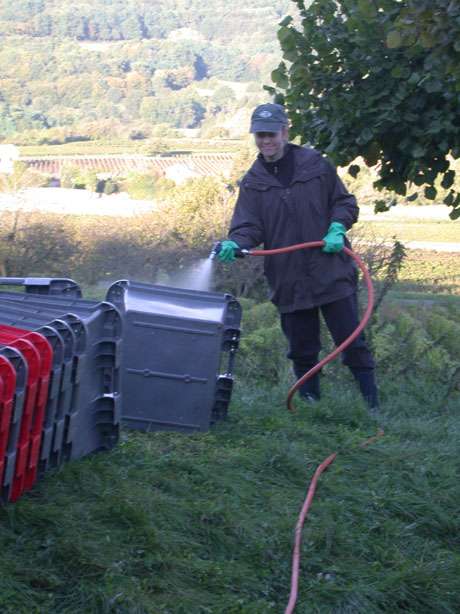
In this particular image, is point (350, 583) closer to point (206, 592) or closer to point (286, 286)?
point (206, 592)

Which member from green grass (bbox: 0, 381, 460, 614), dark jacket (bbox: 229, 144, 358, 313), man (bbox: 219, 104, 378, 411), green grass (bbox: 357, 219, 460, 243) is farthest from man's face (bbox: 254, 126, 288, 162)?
green grass (bbox: 357, 219, 460, 243)

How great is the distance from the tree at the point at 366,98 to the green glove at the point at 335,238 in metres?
0.82

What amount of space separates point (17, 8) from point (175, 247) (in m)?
107

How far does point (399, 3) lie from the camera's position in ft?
18.2

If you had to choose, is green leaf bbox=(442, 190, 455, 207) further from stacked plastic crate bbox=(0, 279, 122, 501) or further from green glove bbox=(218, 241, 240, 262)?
stacked plastic crate bbox=(0, 279, 122, 501)

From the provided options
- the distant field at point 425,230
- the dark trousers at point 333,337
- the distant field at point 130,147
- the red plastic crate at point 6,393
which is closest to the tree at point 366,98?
the dark trousers at point 333,337

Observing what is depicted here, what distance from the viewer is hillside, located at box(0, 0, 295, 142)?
9512 cm

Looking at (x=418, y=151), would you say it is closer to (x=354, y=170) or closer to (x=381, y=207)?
(x=354, y=170)

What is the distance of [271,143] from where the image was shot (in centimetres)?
599

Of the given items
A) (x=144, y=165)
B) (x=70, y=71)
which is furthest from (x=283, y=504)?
(x=70, y=71)

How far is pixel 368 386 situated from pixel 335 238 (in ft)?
3.72

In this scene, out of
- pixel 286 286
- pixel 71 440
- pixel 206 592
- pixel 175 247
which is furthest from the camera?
pixel 175 247

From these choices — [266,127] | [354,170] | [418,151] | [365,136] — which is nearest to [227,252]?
[266,127]

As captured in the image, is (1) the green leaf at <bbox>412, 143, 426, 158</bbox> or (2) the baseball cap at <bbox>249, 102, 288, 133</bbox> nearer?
(2) the baseball cap at <bbox>249, 102, 288, 133</bbox>
